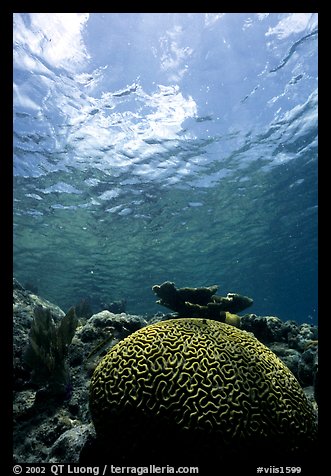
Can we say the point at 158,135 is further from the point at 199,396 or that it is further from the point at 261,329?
the point at 199,396

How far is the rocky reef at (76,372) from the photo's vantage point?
402cm

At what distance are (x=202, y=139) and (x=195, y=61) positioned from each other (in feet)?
15.3

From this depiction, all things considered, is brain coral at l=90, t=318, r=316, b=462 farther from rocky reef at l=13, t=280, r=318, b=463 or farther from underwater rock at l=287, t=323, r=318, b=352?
underwater rock at l=287, t=323, r=318, b=352

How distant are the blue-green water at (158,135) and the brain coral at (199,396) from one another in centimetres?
1050

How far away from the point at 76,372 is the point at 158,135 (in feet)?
43.7

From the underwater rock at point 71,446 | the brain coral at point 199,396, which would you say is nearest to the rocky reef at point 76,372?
the underwater rock at point 71,446

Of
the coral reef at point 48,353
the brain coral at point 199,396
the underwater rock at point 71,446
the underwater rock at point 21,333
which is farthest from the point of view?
the underwater rock at point 21,333

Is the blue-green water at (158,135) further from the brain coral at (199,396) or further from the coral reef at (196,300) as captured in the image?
the brain coral at (199,396)

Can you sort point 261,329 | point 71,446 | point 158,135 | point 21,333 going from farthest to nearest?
point 158,135 < point 261,329 < point 21,333 < point 71,446

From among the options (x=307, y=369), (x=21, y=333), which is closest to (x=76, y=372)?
(x=21, y=333)

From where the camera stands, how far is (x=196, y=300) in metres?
7.07

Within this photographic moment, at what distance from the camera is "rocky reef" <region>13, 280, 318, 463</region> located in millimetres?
4023
